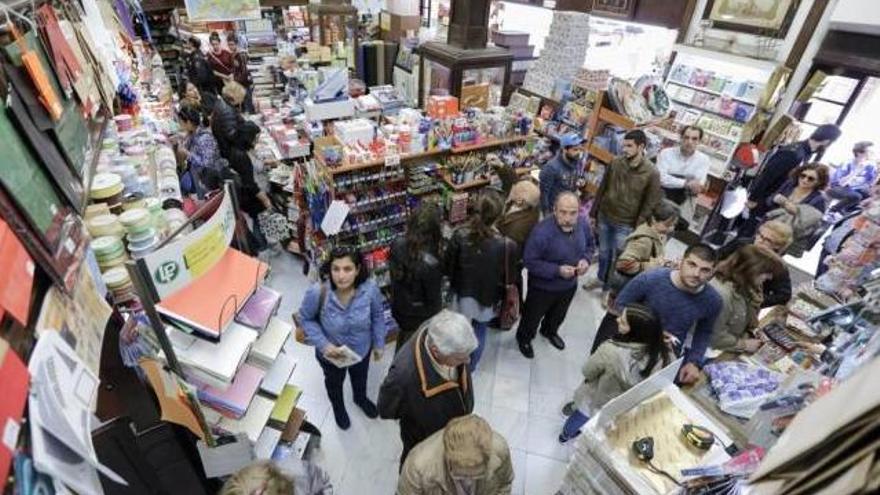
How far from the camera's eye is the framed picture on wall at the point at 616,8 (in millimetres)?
8211

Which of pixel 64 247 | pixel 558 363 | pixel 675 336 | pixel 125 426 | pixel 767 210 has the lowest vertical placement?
pixel 558 363

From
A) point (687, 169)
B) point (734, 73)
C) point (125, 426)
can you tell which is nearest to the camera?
point (125, 426)

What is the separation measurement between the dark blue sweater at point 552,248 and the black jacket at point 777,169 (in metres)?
3.55

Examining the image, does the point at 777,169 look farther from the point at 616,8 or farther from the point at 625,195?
the point at 616,8

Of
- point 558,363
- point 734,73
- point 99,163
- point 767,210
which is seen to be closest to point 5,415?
point 99,163

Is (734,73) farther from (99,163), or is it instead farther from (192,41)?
(192,41)

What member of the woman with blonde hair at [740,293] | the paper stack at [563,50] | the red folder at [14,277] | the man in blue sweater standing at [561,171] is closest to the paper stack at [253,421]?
the red folder at [14,277]

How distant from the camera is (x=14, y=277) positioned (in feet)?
3.51

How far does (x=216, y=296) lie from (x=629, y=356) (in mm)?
2448

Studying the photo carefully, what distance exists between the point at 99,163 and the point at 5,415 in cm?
202

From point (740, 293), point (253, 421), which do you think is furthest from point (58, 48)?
point (740, 293)

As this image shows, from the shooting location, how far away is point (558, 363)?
454cm

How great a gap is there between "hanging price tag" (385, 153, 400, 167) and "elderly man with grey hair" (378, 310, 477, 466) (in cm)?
200

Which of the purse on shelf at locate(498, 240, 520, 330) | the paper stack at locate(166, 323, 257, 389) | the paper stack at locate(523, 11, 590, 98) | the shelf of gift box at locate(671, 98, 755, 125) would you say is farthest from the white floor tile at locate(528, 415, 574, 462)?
the shelf of gift box at locate(671, 98, 755, 125)
